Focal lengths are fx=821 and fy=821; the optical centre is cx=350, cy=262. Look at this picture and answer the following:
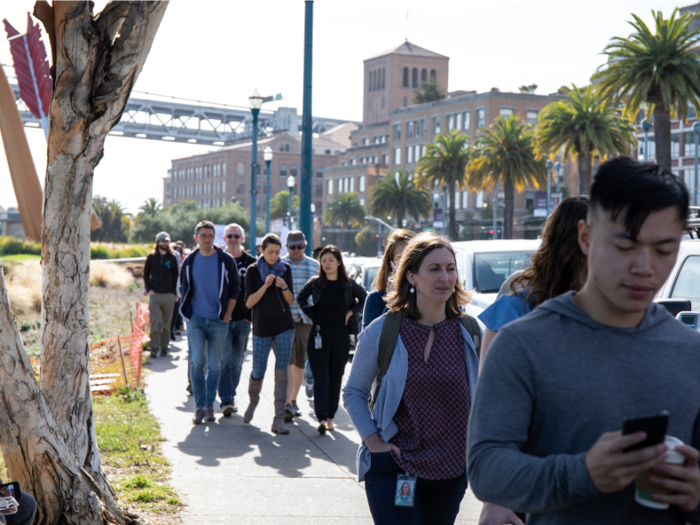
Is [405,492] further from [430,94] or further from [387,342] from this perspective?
[430,94]

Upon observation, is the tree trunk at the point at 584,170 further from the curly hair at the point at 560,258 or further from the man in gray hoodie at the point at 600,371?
the man in gray hoodie at the point at 600,371

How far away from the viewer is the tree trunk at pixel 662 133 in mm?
28719

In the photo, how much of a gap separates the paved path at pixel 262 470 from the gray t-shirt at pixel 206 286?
3.94 feet

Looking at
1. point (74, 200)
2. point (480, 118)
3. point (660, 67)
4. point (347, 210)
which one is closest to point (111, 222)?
point (347, 210)

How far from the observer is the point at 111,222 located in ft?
307

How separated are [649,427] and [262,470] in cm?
560

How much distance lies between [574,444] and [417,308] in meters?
2.00

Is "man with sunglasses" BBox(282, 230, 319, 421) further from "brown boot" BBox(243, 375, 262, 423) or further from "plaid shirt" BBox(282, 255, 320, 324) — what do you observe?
"brown boot" BBox(243, 375, 262, 423)

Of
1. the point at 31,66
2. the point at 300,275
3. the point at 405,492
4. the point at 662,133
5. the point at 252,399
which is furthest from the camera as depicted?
the point at 31,66

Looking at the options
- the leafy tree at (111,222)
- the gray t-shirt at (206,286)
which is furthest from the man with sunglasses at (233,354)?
the leafy tree at (111,222)

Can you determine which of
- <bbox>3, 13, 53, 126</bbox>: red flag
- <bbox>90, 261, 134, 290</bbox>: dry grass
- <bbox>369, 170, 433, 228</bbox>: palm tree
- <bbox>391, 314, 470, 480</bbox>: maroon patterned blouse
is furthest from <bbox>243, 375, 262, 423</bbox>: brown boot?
<bbox>369, 170, 433, 228</bbox>: palm tree

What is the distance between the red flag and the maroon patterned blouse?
97.8 ft

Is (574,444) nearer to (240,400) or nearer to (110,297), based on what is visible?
(240,400)

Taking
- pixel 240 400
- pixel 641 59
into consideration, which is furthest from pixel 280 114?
pixel 240 400
